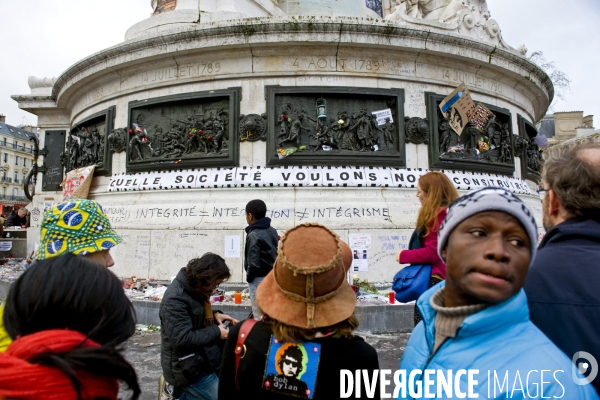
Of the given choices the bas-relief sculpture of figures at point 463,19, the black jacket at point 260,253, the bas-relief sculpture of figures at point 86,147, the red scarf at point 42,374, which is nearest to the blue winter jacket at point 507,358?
the red scarf at point 42,374

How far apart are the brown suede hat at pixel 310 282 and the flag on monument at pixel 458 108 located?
27.0 feet

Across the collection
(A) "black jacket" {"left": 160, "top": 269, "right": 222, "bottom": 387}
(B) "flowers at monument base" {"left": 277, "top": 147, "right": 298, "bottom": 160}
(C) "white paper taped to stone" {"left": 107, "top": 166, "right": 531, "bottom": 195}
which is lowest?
(A) "black jacket" {"left": 160, "top": 269, "right": 222, "bottom": 387}

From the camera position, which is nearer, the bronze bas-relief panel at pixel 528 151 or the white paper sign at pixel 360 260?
the white paper sign at pixel 360 260

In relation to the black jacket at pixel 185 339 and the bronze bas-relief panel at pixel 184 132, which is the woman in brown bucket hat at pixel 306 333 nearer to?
the black jacket at pixel 185 339

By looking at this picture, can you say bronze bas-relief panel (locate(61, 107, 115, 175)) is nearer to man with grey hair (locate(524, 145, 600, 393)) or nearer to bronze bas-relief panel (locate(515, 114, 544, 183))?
bronze bas-relief panel (locate(515, 114, 544, 183))

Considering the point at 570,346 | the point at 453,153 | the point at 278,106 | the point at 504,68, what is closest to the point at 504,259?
the point at 570,346

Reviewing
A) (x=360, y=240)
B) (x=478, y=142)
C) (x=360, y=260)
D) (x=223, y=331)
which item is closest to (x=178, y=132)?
(x=360, y=240)

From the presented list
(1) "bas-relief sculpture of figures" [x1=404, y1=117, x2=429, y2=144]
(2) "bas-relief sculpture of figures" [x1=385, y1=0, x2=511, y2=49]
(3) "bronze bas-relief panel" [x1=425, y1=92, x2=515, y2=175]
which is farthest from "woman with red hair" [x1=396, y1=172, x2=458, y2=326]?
(2) "bas-relief sculpture of figures" [x1=385, y1=0, x2=511, y2=49]

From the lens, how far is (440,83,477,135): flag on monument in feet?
30.2

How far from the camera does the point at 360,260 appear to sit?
778 centimetres

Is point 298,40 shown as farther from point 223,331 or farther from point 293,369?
point 293,369

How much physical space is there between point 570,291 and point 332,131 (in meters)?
7.52

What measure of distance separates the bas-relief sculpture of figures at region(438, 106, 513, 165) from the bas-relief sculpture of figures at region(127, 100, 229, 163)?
4766 mm

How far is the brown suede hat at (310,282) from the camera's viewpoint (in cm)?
169
